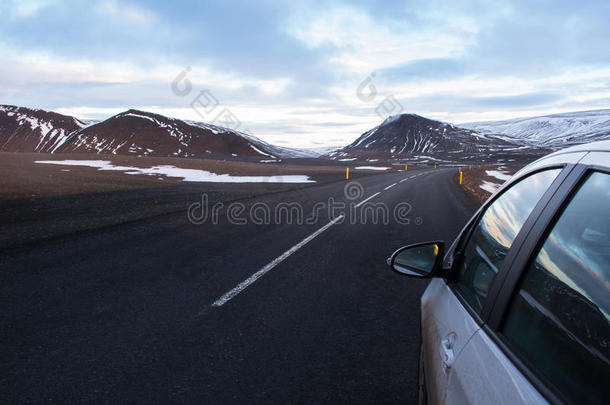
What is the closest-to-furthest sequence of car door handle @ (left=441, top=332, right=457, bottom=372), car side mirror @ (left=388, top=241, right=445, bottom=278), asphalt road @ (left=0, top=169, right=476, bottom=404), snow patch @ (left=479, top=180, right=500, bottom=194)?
1. car door handle @ (left=441, top=332, right=457, bottom=372)
2. car side mirror @ (left=388, top=241, right=445, bottom=278)
3. asphalt road @ (left=0, top=169, right=476, bottom=404)
4. snow patch @ (left=479, top=180, right=500, bottom=194)

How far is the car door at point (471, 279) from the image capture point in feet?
5.42

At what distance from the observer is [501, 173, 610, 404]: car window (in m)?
1.10

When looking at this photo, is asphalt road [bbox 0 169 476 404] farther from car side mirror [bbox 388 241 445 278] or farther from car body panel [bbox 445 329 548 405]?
car body panel [bbox 445 329 548 405]

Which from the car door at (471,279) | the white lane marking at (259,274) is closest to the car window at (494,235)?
the car door at (471,279)

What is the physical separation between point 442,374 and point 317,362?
5.97 ft

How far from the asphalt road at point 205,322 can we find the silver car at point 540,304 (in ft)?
4.55

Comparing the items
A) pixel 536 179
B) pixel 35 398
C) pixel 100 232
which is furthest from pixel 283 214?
pixel 536 179

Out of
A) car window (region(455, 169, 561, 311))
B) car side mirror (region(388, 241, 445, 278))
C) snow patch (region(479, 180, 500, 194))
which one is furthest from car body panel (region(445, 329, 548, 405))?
snow patch (region(479, 180, 500, 194))

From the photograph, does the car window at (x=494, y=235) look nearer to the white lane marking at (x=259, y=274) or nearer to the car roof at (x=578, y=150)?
the car roof at (x=578, y=150)

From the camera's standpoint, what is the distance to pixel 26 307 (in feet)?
14.3

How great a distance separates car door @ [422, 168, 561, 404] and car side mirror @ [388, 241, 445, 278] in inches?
4.1

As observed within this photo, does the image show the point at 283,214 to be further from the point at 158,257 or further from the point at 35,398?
the point at 35,398

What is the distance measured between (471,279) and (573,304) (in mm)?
773

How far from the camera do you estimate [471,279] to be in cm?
203
